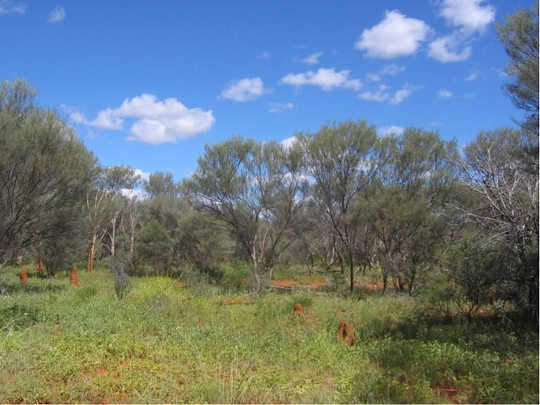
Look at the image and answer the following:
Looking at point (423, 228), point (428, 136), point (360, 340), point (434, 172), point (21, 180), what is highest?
point (428, 136)

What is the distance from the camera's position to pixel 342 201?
1805cm

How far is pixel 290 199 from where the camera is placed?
67.6ft

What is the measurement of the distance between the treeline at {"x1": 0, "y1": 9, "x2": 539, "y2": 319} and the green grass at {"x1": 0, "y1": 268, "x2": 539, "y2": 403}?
169 centimetres

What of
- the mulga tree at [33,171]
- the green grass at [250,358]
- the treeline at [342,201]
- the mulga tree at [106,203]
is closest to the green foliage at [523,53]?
the treeline at [342,201]

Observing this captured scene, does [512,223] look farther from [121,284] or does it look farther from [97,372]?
[121,284]

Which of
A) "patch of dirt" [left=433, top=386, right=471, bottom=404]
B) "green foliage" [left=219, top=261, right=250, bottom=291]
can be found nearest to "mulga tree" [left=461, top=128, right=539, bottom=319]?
"patch of dirt" [left=433, top=386, right=471, bottom=404]

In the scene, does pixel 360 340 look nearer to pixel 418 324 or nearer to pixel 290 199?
pixel 418 324

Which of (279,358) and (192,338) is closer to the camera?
(279,358)

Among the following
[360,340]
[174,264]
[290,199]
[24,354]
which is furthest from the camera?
[174,264]

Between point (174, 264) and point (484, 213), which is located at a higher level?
point (484, 213)

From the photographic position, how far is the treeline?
8.23 meters

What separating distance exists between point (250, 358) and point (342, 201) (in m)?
12.0

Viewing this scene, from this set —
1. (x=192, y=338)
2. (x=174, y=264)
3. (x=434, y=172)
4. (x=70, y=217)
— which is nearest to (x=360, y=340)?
(x=192, y=338)

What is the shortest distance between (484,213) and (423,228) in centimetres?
728
